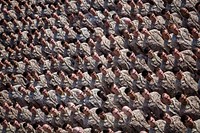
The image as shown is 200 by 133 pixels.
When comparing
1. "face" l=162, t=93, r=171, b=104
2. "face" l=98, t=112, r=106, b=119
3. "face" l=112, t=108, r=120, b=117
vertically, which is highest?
"face" l=98, t=112, r=106, b=119

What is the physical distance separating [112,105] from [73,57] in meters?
0.76

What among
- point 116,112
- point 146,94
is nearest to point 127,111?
point 116,112

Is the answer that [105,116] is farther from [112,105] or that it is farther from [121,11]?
[121,11]

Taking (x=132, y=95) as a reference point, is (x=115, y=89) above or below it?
above

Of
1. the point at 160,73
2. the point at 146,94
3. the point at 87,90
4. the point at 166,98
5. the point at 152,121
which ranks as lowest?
the point at 152,121

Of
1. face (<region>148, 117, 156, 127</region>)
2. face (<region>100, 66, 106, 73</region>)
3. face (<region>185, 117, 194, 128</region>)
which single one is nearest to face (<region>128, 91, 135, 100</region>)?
face (<region>148, 117, 156, 127</region>)

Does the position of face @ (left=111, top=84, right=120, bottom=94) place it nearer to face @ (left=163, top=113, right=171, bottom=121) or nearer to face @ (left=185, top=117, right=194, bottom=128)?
face @ (left=163, top=113, right=171, bottom=121)

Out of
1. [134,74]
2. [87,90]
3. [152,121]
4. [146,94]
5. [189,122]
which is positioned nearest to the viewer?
[189,122]

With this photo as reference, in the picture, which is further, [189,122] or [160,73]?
[160,73]

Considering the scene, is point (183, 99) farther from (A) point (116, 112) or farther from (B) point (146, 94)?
(A) point (116, 112)

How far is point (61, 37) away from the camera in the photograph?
3.60 m

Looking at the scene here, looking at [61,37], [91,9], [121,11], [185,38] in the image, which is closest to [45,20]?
[61,37]

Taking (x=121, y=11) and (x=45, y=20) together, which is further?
(x=45, y=20)

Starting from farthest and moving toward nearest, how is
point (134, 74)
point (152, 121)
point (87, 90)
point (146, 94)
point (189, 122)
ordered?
point (87, 90) < point (134, 74) < point (146, 94) < point (152, 121) < point (189, 122)
